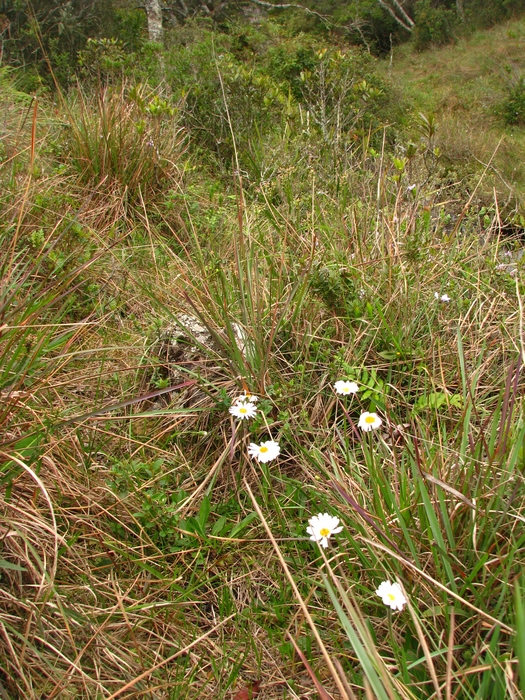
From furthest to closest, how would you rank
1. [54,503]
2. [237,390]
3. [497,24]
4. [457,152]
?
1. [497,24]
2. [457,152]
3. [237,390]
4. [54,503]

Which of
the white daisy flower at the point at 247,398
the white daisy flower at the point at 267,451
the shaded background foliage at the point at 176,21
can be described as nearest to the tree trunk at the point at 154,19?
the shaded background foliage at the point at 176,21

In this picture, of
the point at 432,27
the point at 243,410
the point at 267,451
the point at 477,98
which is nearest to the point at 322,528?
the point at 267,451

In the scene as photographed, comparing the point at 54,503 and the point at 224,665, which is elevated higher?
the point at 54,503

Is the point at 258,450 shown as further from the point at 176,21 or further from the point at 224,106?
the point at 176,21

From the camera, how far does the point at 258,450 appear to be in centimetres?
179

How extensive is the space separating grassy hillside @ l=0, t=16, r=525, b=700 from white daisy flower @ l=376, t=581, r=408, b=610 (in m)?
0.01

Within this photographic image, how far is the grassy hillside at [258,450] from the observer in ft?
4.52

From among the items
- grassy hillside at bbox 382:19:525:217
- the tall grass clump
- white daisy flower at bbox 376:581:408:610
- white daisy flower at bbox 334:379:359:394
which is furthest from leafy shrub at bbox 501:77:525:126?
white daisy flower at bbox 376:581:408:610

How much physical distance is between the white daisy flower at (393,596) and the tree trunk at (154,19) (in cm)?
916

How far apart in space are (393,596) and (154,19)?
9520 millimetres

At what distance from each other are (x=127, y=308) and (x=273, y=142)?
2.62 meters

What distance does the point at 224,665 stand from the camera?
1499mm

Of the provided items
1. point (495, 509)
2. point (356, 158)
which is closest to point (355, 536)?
point (495, 509)

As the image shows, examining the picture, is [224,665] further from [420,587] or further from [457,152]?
[457,152]
